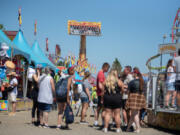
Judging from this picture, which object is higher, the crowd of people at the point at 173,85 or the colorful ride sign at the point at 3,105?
the crowd of people at the point at 173,85

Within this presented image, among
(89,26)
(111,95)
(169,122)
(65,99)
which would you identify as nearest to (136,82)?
(111,95)

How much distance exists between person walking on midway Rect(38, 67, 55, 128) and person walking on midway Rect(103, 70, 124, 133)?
1417mm

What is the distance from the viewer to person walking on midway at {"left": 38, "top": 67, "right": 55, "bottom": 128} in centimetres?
812

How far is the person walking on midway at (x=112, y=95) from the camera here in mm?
7879

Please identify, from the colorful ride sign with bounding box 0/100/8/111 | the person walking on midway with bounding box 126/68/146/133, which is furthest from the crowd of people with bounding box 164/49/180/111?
the colorful ride sign with bounding box 0/100/8/111

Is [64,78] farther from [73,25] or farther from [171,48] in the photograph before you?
[73,25]

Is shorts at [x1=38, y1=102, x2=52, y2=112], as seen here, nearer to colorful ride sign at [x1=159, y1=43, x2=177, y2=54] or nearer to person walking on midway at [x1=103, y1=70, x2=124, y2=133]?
person walking on midway at [x1=103, y1=70, x2=124, y2=133]

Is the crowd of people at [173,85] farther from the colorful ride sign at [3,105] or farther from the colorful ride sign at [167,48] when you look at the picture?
the colorful ride sign at [3,105]

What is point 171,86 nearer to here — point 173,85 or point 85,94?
point 173,85

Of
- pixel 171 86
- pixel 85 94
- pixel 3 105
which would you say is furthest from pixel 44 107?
pixel 3 105

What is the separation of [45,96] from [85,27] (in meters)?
69.0

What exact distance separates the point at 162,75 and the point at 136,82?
1101 mm

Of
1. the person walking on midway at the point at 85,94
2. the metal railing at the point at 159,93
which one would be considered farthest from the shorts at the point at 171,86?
the person walking on midway at the point at 85,94

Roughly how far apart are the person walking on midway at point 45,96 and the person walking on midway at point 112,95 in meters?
1.42
